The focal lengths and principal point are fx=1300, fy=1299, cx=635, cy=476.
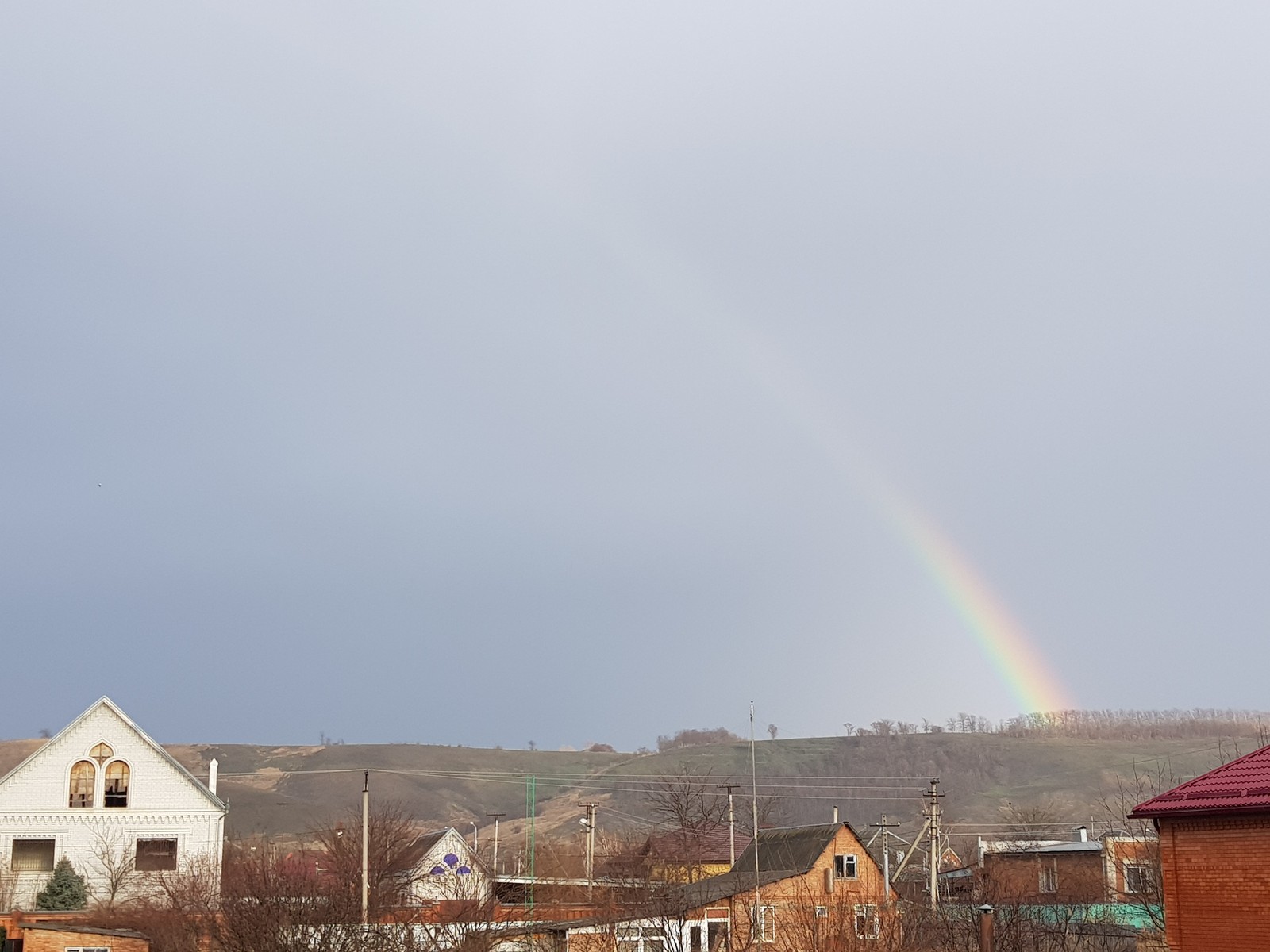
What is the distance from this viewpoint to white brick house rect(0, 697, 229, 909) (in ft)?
210

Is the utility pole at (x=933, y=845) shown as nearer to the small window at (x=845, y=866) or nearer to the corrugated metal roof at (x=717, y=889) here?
the small window at (x=845, y=866)

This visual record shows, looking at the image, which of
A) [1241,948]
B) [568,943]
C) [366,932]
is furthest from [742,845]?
[1241,948]

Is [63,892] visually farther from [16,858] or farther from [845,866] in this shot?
[845,866]

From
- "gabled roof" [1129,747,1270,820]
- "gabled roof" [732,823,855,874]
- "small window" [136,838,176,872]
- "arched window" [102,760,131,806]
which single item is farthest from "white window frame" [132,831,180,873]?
"gabled roof" [1129,747,1270,820]

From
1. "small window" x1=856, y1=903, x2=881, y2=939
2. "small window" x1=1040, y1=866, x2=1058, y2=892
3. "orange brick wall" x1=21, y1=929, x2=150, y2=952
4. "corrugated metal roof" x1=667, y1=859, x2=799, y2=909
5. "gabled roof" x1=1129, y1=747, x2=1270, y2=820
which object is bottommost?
"small window" x1=1040, y1=866, x2=1058, y2=892

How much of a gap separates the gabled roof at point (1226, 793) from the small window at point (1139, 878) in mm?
24452

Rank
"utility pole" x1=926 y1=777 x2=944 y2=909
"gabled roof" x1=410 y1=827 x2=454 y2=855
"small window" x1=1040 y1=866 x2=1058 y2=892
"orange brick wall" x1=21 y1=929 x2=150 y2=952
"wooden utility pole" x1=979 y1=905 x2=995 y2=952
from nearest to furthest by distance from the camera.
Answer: "wooden utility pole" x1=979 y1=905 x2=995 y2=952
"orange brick wall" x1=21 y1=929 x2=150 y2=952
"utility pole" x1=926 y1=777 x2=944 y2=909
"small window" x1=1040 y1=866 x2=1058 y2=892
"gabled roof" x1=410 y1=827 x2=454 y2=855

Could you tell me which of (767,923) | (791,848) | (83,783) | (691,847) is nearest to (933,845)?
(767,923)

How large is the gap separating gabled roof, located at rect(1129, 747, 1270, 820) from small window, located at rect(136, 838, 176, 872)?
5466 cm

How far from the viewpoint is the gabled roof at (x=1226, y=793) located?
22.4 m

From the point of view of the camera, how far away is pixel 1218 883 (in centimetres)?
2297

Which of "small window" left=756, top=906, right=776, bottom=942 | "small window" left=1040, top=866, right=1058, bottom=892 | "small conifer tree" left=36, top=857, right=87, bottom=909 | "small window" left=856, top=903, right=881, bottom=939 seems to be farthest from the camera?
"small window" left=1040, top=866, right=1058, bottom=892

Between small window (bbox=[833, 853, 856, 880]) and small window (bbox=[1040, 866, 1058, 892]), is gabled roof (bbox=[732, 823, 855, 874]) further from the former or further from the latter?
small window (bbox=[1040, 866, 1058, 892])

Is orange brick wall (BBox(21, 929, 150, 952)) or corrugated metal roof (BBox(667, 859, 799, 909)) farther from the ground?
corrugated metal roof (BBox(667, 859, 799, 909))
